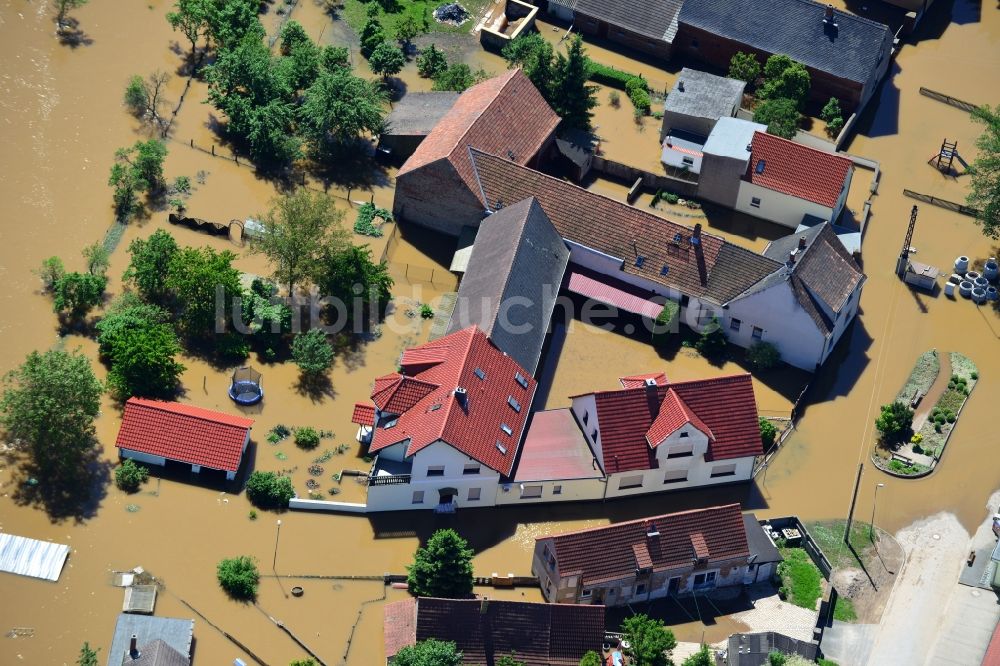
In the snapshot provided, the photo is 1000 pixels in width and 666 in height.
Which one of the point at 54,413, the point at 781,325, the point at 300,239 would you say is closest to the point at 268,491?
the point at 54,413

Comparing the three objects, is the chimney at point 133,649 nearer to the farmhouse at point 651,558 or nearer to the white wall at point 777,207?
the farmhouse at point 651,558

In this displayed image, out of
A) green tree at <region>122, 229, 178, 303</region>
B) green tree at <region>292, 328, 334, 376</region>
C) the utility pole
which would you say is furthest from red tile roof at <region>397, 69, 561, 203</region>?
the utility pole

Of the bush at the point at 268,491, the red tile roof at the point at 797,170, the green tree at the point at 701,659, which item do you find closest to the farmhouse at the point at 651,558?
the green tree at the point at 701,659

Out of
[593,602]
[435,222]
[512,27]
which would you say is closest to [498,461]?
[593,602]

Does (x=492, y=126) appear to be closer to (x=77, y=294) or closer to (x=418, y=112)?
(x=418, y=112)

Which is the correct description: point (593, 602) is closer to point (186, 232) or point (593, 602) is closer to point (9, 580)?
point (9, 580)

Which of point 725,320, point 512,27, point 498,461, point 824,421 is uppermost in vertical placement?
point 512,27
